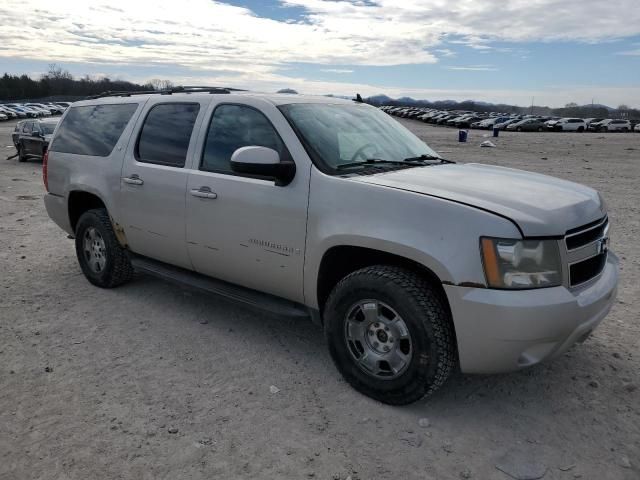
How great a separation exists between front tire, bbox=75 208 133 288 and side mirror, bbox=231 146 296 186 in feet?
7.39

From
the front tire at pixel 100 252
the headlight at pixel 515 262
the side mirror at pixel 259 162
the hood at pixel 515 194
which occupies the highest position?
the side mirror at pixel 259 162

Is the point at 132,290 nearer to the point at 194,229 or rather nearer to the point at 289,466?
the point at 194,229

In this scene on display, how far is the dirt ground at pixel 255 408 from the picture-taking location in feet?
9.20

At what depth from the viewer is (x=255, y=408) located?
3.31m

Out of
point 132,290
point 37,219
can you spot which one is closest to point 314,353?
point 132,290

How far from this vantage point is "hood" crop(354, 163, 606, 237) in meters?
2.89

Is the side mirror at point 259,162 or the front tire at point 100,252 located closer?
the side mirror at point 259,162

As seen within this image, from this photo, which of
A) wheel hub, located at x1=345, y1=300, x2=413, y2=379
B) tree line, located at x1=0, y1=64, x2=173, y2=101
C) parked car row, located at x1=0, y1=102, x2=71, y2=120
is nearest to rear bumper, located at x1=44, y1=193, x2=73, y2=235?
wheel hub, located at x1=345, y1=300, x2=413, y2=379

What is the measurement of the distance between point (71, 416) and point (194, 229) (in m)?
1.60

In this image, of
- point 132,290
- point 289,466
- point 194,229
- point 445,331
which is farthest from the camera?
point 132,290

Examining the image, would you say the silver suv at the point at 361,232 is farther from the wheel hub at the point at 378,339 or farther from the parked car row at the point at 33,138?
the parked car row at the point at 33,138

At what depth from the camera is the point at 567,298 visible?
288 centimetres

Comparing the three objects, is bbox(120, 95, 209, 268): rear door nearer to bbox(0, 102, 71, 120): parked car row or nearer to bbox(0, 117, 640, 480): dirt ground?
bbox(0, 117, 640, 480): dirt ground

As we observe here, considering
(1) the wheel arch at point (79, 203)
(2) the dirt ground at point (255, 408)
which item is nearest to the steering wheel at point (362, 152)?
(2) the dirt ground at point (255, 408)
